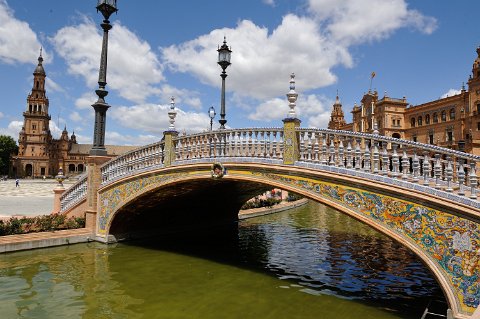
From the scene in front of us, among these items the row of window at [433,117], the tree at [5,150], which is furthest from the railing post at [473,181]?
the tree at [5,150]

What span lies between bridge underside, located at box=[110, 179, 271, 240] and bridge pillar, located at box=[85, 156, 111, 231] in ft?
3.20

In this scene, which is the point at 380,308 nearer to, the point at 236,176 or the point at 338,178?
the point at 338,178

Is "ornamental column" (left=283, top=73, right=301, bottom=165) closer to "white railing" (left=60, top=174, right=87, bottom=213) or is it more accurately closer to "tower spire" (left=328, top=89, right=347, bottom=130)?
"white railing" (left=60, top=174, right=87, bottom=213)

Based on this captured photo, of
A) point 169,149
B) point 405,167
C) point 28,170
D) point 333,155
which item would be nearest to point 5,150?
point 28,170

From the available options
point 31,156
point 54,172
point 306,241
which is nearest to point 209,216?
point 306,241

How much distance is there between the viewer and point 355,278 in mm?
10719

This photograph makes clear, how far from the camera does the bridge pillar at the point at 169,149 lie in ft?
41.1

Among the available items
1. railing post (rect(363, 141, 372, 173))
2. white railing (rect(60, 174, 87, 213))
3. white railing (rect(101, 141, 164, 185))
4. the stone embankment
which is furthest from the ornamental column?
white railing (rect(60, 174, 87, 213))

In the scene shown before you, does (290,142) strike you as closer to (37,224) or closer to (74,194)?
(37,224)

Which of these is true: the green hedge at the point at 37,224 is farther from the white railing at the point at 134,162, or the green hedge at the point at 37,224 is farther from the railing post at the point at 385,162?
the railing post at the point at 385,162

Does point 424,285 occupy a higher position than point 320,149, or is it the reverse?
point 320,149

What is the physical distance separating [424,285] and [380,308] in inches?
105

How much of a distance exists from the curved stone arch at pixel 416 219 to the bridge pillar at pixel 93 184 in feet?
27.0

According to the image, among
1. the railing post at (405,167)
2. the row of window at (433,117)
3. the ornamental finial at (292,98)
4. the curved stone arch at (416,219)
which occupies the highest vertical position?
the row of window at (433,117)
